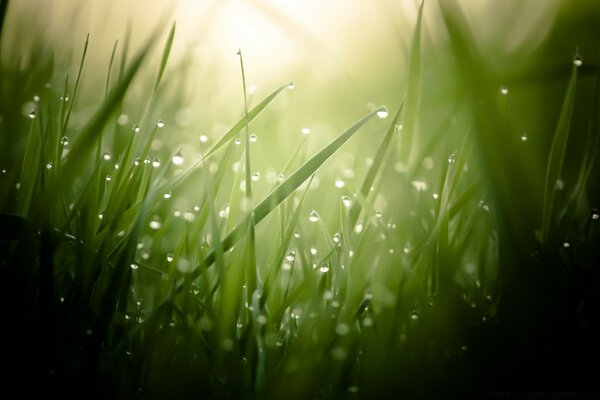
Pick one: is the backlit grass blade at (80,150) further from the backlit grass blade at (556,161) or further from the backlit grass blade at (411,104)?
the backlit grass blade at (556,161)

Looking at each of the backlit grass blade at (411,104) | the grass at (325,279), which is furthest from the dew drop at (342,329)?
the backlit grass blade at (411,104)

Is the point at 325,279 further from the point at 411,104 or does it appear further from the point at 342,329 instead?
the point at 411,104

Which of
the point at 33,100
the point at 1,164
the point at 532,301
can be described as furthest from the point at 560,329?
the point at 33,100

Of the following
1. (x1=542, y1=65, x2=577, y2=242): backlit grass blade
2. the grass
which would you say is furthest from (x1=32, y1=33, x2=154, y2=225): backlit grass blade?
(x1=542, y1=65, x2=577, y2=242): backlit grass blade

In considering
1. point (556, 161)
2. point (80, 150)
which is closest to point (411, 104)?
point (556, 161)

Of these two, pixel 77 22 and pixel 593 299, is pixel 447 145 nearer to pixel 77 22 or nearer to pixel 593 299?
pixel 593 299

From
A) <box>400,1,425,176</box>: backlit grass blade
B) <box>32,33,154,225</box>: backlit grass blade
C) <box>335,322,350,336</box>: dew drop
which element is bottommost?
<box>335,322,350,336</box>: dew drop

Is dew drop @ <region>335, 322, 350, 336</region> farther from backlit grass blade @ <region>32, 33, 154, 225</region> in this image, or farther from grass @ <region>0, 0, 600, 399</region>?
backlit grass blade @ <region>32, 33, 154, 225</region>
